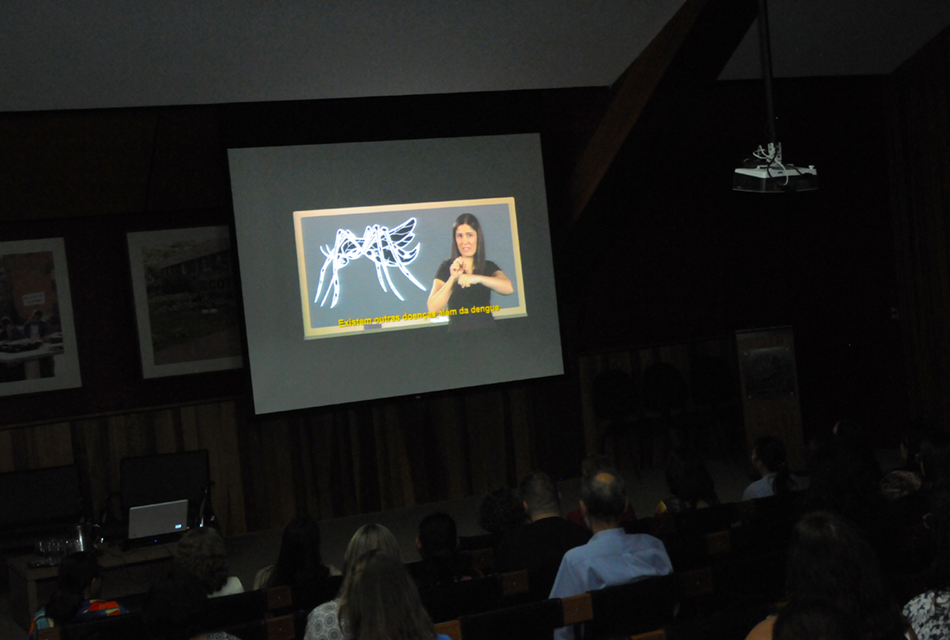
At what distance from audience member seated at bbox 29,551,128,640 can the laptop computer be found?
6.30ft

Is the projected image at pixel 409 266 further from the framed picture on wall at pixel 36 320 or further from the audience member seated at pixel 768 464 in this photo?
the audience member seated at pixel 768 464

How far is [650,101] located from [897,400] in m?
3.84

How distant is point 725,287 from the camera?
7914 mm

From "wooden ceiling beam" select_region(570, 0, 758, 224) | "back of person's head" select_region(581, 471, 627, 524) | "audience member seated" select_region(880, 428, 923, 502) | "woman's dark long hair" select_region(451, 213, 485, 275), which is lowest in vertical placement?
"audience member seated" select_region(880, 428, 923, 502)

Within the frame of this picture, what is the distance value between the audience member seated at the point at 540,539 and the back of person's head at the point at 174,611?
1087 mm

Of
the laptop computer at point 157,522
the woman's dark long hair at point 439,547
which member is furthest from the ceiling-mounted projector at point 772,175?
the laptop computer at point 157,522

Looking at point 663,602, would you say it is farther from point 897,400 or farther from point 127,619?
point 897,400

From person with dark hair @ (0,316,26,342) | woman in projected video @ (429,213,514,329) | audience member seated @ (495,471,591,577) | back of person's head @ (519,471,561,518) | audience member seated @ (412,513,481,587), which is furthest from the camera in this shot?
woman in projected video @ (429,213,514,329)

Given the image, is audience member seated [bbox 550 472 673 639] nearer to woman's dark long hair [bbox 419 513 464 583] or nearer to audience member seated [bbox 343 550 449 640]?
woman's dark long hair [bbox 419 513 464 583]

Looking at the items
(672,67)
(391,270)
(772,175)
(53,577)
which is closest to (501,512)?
Answer: (772,175)

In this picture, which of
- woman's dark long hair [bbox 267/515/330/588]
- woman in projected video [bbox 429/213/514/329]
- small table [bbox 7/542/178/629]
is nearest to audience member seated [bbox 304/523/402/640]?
woman's dark long hair [bbox 267/515/330/588]

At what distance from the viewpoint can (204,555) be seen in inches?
123

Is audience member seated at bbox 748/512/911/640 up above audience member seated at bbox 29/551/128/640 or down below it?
above

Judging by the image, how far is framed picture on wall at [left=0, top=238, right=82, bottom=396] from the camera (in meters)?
6.16
